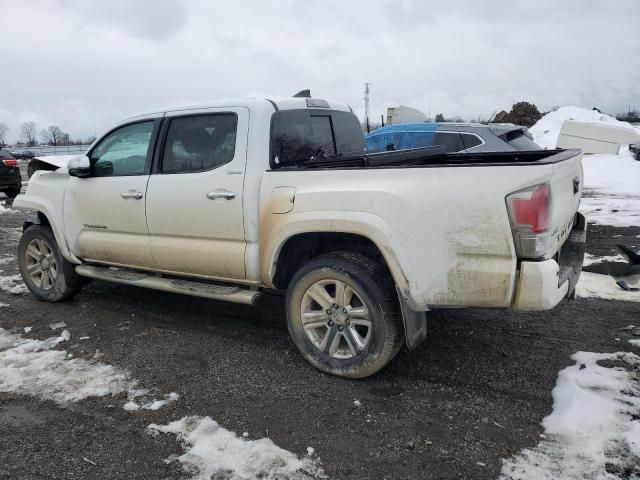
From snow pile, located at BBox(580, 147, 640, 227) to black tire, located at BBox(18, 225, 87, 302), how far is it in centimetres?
809

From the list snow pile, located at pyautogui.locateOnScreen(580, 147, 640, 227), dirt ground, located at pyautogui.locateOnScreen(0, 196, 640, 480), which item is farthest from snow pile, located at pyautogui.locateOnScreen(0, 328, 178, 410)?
snow pile, located at pyautogui.locateOnScreen(580, 147, 640, 227)

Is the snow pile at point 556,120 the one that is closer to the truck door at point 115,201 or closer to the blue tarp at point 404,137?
the blue tarp at point 404,137

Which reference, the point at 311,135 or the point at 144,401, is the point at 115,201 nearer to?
the point at 311,135

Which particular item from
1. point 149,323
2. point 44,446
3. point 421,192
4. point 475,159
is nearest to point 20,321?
point 149,323

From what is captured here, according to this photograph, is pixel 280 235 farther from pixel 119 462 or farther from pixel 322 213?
pixel 119 462

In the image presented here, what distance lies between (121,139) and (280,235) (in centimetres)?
215

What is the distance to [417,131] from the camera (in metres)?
9.59

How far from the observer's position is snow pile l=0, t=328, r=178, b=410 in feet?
11.5

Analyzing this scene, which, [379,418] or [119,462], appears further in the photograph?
[379,418]

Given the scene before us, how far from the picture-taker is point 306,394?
346 centimetres

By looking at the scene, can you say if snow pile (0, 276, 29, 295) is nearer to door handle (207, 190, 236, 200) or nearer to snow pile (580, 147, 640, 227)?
door handle (207, 190, 236, 200)

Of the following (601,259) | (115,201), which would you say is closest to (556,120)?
(601,259)

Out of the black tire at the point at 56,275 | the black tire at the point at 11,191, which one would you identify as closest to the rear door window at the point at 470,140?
the black tire at the point at 56,275

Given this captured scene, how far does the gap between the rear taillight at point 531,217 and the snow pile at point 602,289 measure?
2.75 meters
